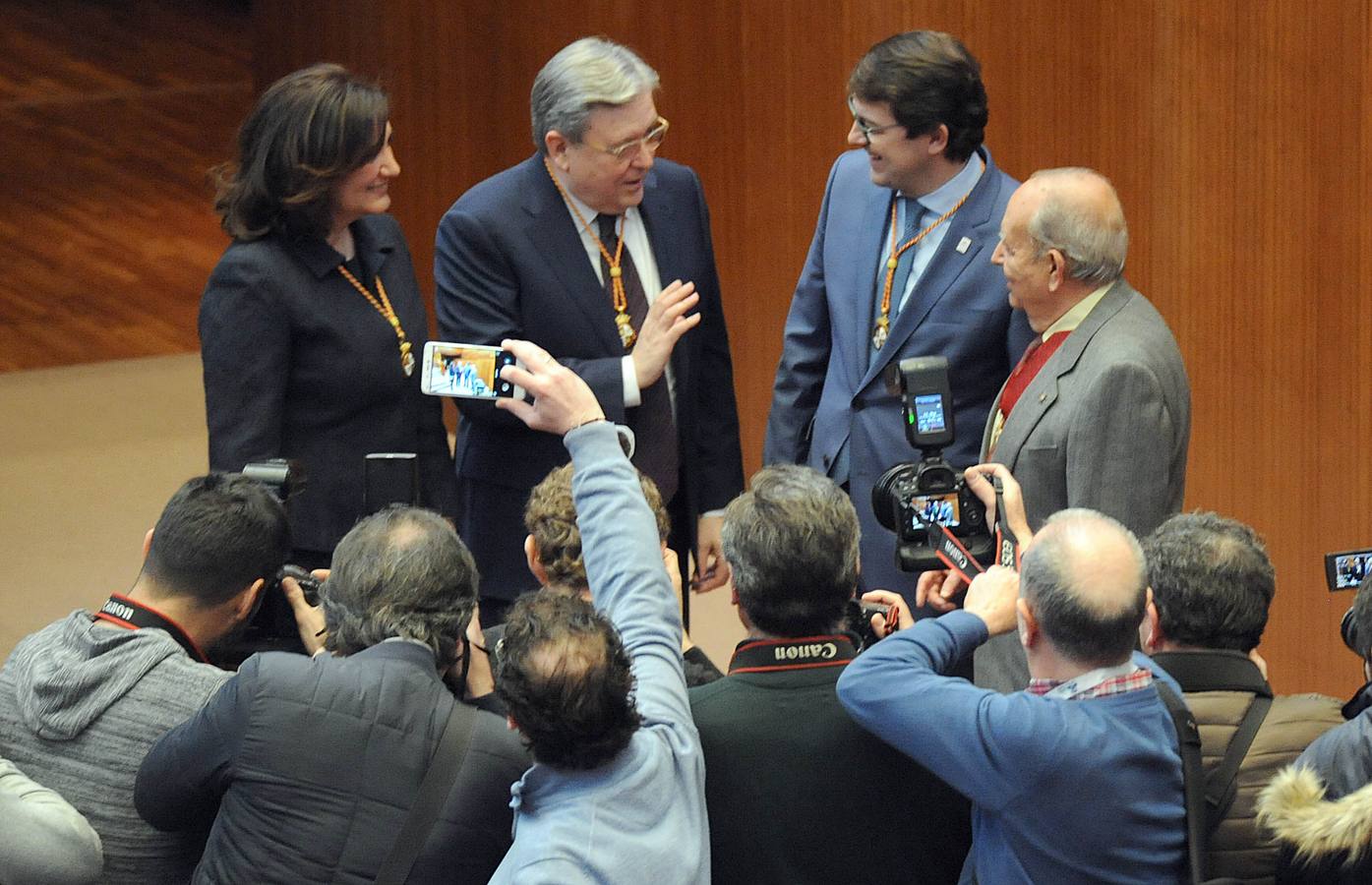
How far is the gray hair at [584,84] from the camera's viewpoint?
11.3 ft

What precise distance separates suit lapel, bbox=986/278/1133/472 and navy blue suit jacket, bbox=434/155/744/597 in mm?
752

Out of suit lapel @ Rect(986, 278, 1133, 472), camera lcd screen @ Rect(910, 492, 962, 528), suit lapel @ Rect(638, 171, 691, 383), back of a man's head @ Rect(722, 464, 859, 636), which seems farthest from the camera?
suit lapel @ Rect(638, 171, 691, 383)

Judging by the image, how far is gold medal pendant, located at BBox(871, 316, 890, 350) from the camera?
3.56 meters

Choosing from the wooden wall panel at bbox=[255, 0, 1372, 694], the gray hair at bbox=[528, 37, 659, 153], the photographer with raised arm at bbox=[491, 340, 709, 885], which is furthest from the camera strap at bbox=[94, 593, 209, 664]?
the wooden wall panel at bbox=[255, 0, 1372, 694]

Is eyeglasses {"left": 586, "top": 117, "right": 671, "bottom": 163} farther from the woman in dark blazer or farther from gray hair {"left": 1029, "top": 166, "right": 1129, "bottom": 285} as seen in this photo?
gray hair {"left": 1029, "top": 166, "right": 1129, "bottom": 285}

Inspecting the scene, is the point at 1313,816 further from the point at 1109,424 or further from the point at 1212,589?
the point at 1109,424

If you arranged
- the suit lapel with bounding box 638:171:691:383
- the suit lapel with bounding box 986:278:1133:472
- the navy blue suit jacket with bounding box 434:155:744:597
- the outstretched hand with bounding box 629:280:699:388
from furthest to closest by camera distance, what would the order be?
1. the suit lapel with bounding box 638:171:691:383
2. the navy blue suit jacket with bounding box 434:155:744:597
3. the outstretched hand with bounding box 629:280:699:388
4. the suit lapel with bounding box 986:278:1133:472

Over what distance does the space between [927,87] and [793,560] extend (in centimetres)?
150

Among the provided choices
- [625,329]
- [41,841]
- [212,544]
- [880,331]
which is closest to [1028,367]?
[880,331]

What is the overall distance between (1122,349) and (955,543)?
1.90ft

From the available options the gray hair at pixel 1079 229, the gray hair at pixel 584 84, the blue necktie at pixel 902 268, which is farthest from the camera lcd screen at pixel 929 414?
the gray hair at pixel 584 84

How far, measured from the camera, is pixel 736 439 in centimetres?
379

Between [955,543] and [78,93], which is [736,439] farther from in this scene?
[78,93]

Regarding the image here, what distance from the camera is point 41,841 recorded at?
6.87ft
